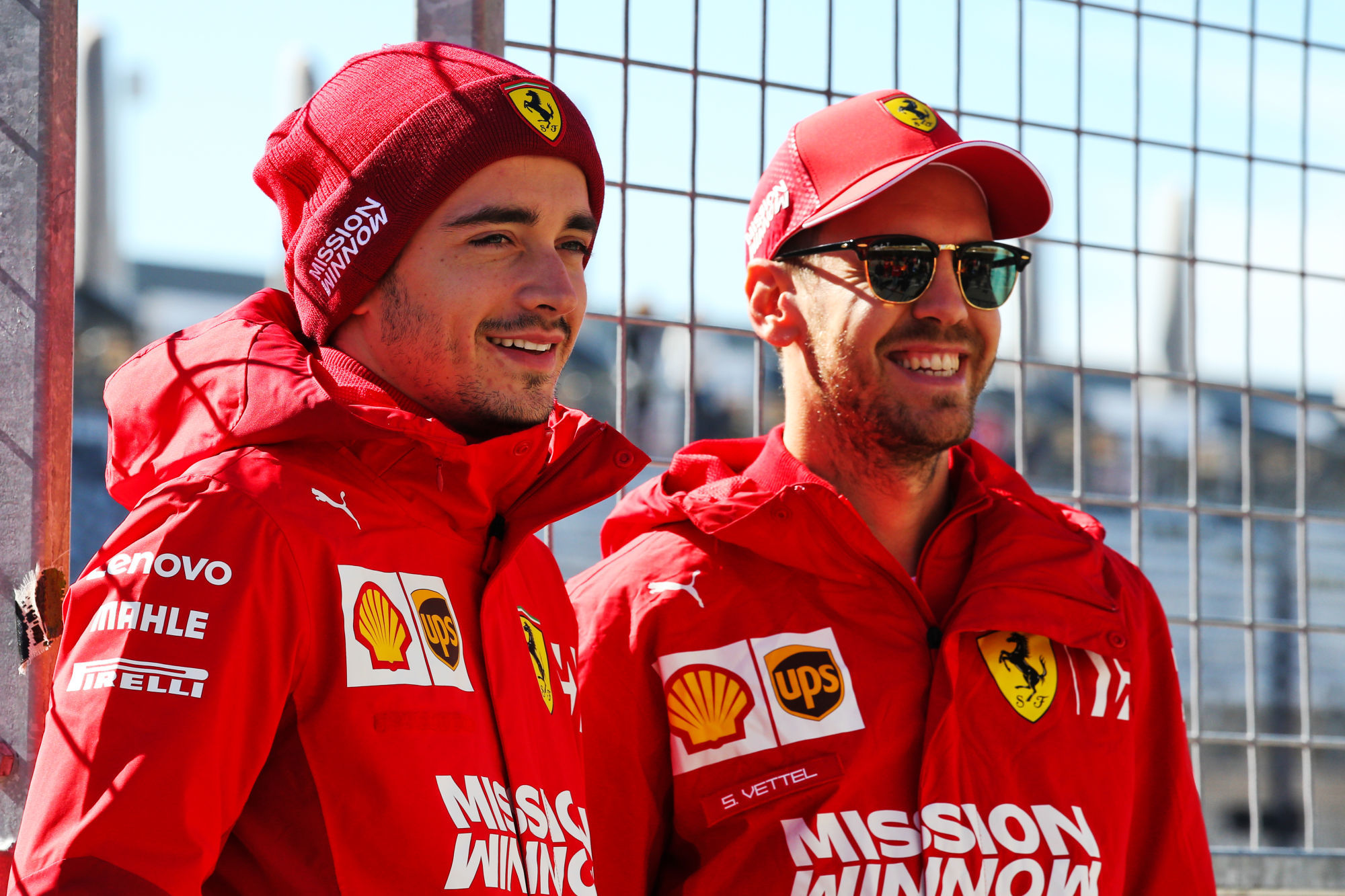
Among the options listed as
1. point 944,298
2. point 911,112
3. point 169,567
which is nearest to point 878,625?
point 944,298

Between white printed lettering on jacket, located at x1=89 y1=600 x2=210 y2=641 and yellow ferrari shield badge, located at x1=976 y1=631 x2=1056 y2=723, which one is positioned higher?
white printed lettering on jacket, located at x1=89 y1=600 x2=210 y2=641

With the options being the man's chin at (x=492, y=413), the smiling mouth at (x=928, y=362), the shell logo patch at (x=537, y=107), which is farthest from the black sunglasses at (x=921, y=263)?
the man's chin at (x=492, y=413)

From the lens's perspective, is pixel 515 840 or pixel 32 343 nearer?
pixel 515 840

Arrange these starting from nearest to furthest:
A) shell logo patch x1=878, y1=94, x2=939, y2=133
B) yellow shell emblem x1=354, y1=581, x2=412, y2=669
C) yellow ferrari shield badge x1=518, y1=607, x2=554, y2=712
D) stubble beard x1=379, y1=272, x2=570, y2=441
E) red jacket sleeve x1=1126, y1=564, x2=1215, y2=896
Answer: yellow shell emblem x1=354, y1=581, x2=412, y2=669, stubble beard x1=379, y1=272, x2=570, y2=441, yellow ferrari shield badge x1=518, y1=607, x2=554, y2=712, red jacket sleeve x1=1126, y1=564, x2=1215, y2=896, shell logo patch x1=878, y1=94, x2=939, y2=133

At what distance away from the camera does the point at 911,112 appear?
2744 millimetres

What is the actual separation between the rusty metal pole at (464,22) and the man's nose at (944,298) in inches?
38.8

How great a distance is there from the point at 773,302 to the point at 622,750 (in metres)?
0.95

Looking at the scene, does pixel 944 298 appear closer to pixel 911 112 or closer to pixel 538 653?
pixel 911 112

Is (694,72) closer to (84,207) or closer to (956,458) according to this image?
(956,458)

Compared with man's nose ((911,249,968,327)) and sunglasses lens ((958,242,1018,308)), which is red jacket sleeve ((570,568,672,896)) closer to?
man's nose ((911,249,968,327))

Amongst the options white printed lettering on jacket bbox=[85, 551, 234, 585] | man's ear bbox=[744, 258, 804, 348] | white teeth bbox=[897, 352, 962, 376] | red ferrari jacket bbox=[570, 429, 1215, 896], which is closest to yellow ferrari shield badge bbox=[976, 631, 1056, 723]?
red ferrari jacket bbox=[570, 429, 1215, 896]

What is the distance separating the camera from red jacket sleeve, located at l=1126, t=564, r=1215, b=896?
2529mm

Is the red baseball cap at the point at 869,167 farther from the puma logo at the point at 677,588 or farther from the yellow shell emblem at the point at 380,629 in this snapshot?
the yellow shell emblem at the point at 380,629

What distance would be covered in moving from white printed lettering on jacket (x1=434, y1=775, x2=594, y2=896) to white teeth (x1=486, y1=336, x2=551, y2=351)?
0.60 m
